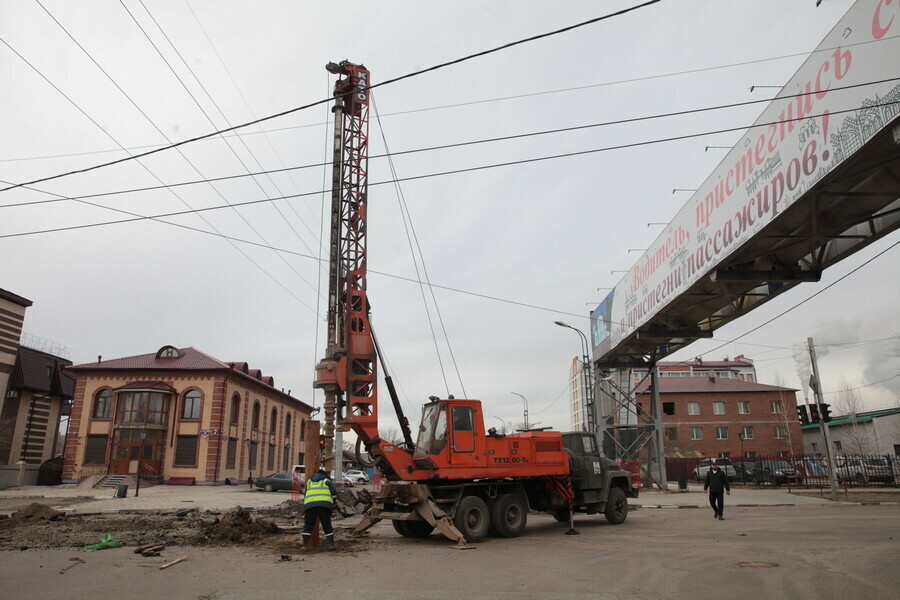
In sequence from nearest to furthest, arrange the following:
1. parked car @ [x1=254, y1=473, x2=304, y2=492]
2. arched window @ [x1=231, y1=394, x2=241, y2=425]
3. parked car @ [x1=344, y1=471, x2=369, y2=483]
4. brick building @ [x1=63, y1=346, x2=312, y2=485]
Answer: parked car @ [x1=254, y1=473, x2=304, y2=492], brick building @ [x1=63, y1=346, x2=312, y2=485], arched window @ [x1=231, y1=394, x2=241, y2=425], parked car @ [x1=344, y1=471, x2=369, y2=483]

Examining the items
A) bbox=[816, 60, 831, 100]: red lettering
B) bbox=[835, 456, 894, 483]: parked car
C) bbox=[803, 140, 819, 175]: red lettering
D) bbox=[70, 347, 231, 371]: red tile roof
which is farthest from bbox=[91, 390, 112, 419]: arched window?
bbox=[835, 456, 894, 483]: parked car

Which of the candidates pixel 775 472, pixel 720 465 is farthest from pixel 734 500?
pixel 720 465

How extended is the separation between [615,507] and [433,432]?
6.09m

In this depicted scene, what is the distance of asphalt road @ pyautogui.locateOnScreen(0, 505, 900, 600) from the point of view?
7715mm

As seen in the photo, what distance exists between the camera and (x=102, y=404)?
39.1 m

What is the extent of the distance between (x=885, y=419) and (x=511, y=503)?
54.3 m

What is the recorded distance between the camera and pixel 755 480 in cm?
3578

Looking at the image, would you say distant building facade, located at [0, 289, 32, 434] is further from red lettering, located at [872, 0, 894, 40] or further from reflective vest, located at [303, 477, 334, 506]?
red lettering, located at [872, 0, 894, 40]

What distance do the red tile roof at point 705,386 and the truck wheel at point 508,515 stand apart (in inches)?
1998

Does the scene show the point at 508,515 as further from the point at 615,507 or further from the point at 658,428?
the point at 658,428

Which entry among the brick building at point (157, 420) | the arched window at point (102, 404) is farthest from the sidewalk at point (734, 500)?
the arched window at point (102, 404)

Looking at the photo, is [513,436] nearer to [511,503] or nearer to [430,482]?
[511,503]

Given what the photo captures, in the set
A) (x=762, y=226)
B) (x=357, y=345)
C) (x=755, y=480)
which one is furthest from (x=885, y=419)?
(x=357, y=345)

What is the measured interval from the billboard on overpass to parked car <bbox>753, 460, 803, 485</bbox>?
2025 cm
